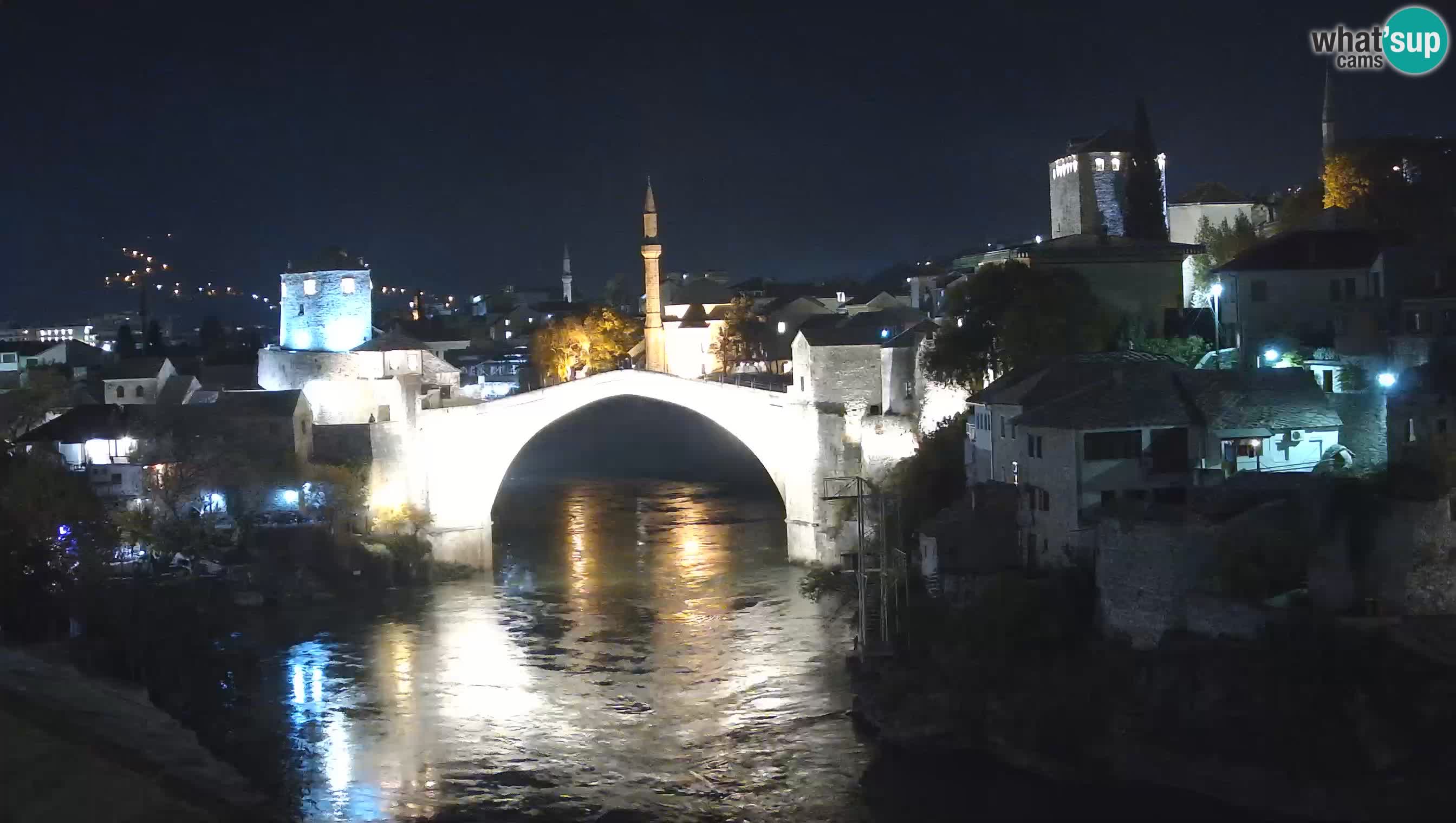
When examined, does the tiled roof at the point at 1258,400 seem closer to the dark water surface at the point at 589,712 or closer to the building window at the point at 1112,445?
the building window at the point at 1112,445

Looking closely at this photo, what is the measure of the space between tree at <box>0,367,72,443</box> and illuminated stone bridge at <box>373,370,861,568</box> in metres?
6.86

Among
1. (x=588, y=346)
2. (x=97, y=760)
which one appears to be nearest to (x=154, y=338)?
(x=588, y=346)

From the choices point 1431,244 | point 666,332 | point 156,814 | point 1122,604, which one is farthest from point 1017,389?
point 666,332

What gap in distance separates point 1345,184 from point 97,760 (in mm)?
19318

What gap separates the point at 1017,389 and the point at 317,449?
12.9m

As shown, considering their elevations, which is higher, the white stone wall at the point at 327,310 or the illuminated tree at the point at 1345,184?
Result: the illuminated tree at the point at 1345,184

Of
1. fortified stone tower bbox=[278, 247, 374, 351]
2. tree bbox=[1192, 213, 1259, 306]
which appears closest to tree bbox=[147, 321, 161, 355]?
fortified stone tower bbox=[278, 247, 374, 351]

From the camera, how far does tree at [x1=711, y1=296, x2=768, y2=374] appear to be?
Answer: 4088 cm

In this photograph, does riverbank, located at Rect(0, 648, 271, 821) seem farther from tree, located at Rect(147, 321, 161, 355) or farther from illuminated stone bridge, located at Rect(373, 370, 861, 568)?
tree, located at Rect(147, 321, 161, 355)

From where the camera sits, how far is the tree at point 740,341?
4088 centimetres

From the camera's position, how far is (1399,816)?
13547 mm

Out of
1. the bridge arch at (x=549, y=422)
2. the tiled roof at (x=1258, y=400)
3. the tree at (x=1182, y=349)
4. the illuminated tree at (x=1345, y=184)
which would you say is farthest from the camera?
the bridge arch at (x=549, y=422)

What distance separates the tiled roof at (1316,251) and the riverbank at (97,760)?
1344 cm

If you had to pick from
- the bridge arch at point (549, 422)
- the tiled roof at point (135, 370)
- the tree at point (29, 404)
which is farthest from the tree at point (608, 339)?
the tree at point (29, 404)
